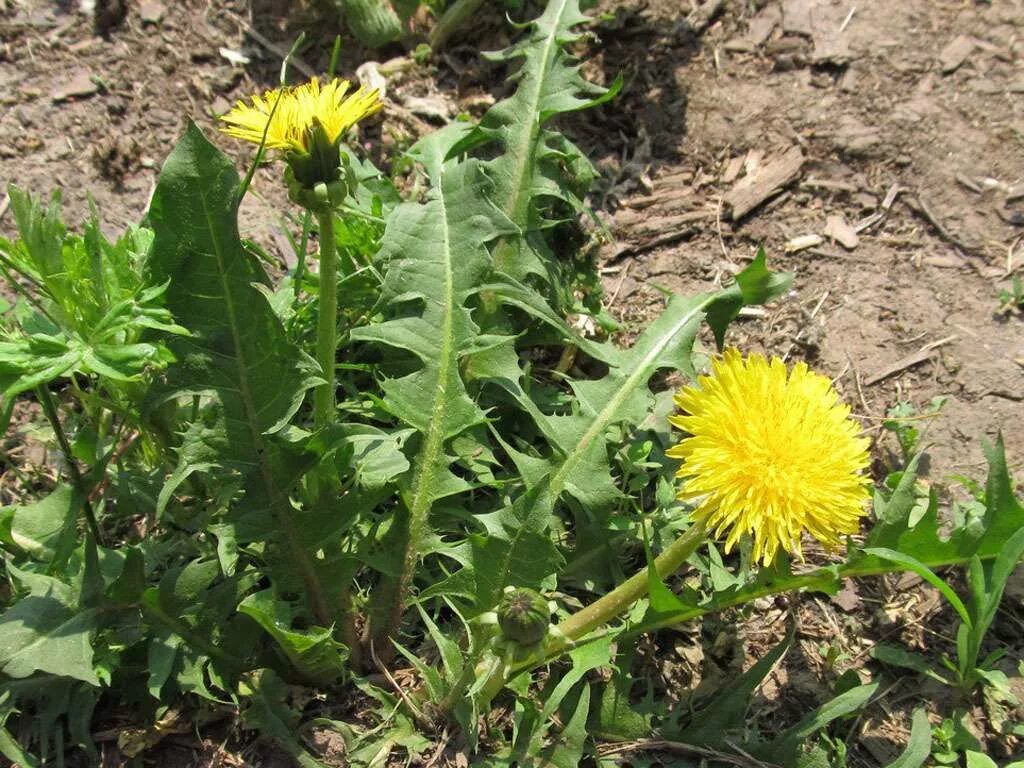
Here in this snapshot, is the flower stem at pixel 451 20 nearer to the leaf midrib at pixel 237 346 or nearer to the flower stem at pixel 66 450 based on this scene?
the leaf midrib at pixel 237 346

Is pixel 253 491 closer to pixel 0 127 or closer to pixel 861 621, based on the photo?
pixel 861 621

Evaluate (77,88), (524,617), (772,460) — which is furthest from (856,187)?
(77,88)

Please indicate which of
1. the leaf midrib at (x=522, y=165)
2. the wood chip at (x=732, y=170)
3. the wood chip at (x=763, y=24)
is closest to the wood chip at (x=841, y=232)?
the wood chip at (x=732, y=170)

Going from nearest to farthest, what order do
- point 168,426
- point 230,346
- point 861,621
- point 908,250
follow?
point 230,346, point 168,426, point 861,621, point 908,250

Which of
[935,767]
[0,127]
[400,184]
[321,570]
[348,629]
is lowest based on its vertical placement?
[935,767]

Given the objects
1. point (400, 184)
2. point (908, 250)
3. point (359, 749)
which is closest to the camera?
point (359, 749)

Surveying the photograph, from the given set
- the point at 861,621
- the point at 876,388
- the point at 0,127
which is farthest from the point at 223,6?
the point at 861,621

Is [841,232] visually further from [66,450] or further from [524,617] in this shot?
[66,450]
